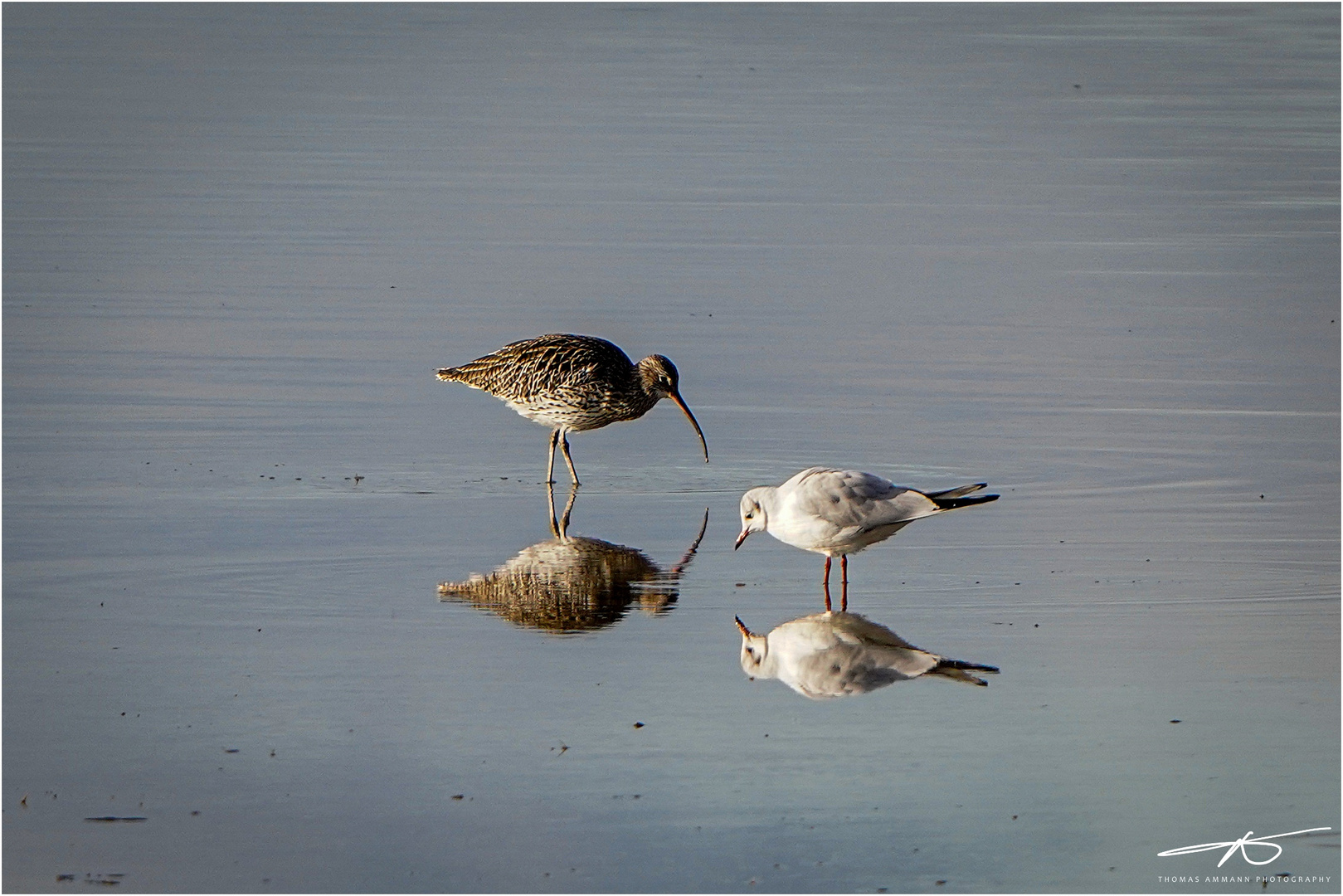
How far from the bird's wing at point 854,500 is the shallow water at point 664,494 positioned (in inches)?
15.1

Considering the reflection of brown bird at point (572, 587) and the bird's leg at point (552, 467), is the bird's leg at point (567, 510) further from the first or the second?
the reflection of brown bird at point (572, 587)

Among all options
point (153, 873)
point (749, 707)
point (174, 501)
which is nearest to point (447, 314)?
point (174, 501)

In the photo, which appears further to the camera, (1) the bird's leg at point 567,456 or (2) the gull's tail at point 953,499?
(1) the bird's leg at point 567,456

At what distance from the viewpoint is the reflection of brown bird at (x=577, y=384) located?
39.3 ft

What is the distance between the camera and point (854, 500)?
28.8 ft

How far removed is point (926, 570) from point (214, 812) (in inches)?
158

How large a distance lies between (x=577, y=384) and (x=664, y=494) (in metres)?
1.19

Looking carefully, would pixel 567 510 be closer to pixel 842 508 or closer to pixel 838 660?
pixel 842 508

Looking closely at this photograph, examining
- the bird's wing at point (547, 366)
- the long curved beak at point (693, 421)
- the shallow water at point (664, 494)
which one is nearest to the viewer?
the shallow water at point (664, 494)

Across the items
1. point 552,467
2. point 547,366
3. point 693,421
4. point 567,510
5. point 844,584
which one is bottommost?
point 844,584

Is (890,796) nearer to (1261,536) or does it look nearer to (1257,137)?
(1261,536)

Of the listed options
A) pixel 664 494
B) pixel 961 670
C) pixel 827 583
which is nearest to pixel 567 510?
pixel 664 494
